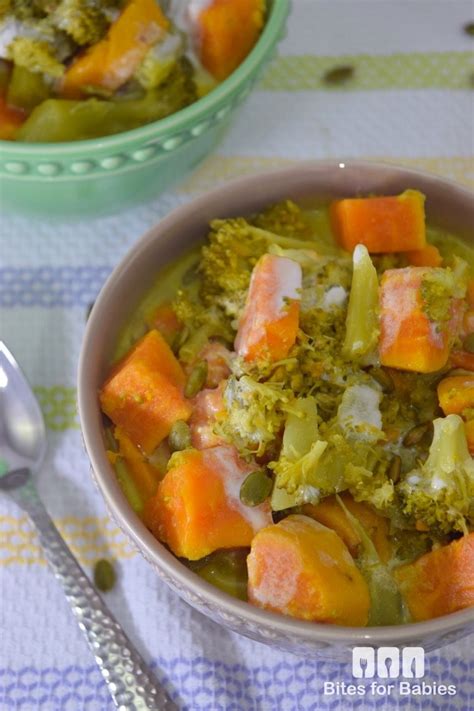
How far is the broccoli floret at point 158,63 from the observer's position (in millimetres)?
1562

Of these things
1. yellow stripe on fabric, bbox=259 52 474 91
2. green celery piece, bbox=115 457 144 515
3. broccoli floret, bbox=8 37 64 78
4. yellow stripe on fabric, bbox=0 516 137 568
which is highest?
broccoli floret, bbox=8 37 64 78

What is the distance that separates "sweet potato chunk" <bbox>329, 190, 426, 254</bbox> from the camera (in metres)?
1.42

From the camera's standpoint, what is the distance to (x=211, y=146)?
1.70 metres

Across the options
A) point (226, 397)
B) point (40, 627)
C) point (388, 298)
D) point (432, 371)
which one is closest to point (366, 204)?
point (388, 298)

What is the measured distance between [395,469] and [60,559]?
1.84ft

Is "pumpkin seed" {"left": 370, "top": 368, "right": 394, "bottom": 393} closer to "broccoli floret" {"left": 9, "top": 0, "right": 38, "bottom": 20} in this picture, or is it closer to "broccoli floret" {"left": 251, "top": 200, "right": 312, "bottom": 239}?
"broccoli floret" {"left": 251, "top": 200, "right": 312, "bottom": 239}

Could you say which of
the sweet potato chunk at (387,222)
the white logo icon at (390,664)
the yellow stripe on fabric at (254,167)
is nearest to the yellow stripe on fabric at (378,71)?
the yellow stripe on fabric at (254,167)

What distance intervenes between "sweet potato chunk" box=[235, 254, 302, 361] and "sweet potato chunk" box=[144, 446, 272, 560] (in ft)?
0.55

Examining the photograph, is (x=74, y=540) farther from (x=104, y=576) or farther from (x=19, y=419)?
(x=19, y=419)

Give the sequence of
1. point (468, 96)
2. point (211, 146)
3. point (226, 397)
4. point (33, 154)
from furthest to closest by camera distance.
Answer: point (468, 96) → point (211, 146) → point (33, 154) → point (226, 397)

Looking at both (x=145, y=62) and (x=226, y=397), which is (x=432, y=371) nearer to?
(x=226, y=397)

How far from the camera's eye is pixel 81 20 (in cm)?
154

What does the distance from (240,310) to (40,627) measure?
608mm

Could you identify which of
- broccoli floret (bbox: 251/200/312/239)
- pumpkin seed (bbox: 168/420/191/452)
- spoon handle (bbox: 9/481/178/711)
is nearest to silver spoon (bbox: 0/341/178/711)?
spoon handle (bbox: 9/481/178/711)
